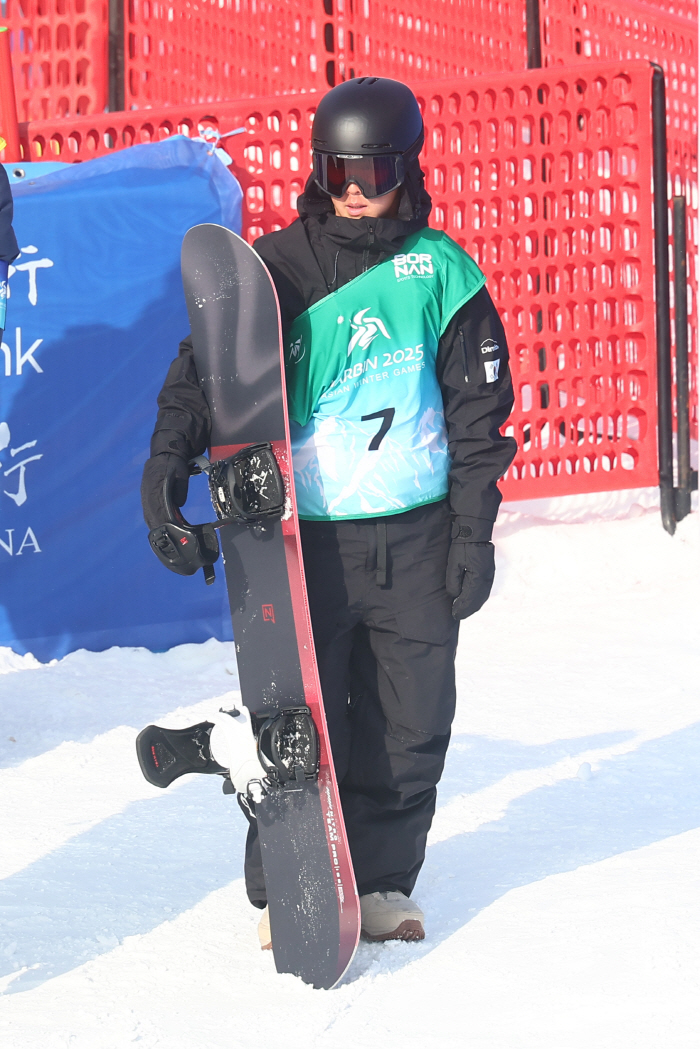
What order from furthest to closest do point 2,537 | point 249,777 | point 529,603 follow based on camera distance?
point 529,603
point 2,537
point 249,777

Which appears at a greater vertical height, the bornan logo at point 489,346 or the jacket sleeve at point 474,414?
the bornan logo at point 489,346

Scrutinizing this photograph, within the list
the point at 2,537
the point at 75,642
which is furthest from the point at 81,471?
the point at 75,642

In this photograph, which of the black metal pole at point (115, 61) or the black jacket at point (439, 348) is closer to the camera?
the black jacket at point (439, 348)

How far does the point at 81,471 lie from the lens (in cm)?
511

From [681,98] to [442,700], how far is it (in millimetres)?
8968

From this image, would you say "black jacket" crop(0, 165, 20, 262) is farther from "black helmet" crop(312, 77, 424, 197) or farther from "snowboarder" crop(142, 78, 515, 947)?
"black helmet" crop(312, 77, 424, 197)

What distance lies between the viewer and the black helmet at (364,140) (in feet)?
8.18

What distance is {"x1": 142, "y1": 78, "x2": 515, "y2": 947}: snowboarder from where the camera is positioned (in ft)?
8.20

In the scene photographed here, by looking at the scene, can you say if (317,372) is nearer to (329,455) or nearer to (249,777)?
(329,455)

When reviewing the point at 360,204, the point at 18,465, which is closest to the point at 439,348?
the point at 360,204

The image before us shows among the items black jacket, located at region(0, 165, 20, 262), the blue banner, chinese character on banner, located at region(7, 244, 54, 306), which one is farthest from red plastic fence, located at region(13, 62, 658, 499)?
black jacket, located at region(0, 165, 20, 262)

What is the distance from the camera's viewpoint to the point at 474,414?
2.55 m

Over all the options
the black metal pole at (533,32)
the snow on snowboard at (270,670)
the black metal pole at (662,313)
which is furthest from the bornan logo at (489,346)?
the black metal pole at (533,32)

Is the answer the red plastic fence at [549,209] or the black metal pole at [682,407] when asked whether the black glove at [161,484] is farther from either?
the black metal pole at [682,407]
